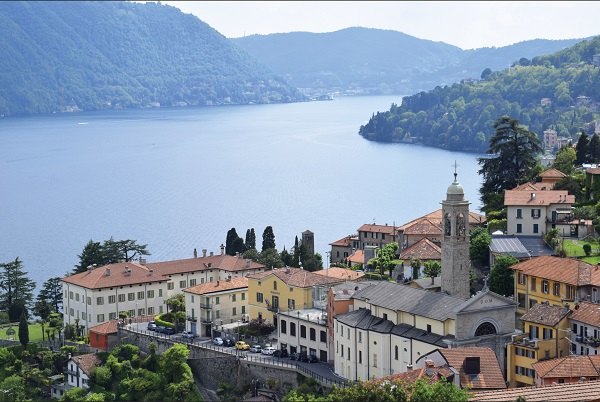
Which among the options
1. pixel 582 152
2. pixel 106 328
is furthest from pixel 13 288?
pixel 582 152

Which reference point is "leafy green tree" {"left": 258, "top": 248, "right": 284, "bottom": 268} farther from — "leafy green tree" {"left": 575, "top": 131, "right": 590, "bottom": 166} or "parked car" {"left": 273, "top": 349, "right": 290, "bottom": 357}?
"leafy green tree" {"left": 575, "top": 131, "right": 590, "bottom": 166}

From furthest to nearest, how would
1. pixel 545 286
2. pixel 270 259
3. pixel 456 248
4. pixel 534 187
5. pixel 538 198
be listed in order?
pixel 270 259
pixel 534 187
pixel 538 198
pixel 456 248
pixel 545 286

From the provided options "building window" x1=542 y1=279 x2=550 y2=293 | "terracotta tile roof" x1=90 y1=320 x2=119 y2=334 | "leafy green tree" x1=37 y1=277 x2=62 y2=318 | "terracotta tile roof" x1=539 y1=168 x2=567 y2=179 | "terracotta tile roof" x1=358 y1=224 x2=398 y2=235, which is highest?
"terracotta tile roof" x1=539 y1=168 x2=567 y2=179

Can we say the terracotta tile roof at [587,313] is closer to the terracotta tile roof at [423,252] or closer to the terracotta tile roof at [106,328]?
the terracotta tile roof at [423,252]

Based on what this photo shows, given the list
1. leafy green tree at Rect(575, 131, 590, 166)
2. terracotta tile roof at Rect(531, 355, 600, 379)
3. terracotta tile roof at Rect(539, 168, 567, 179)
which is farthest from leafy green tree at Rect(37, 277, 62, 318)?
terracotta tile roof at Rect(531, 355, 600, 379)

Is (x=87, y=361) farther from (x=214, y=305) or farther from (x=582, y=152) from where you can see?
(x=582, y=152)
